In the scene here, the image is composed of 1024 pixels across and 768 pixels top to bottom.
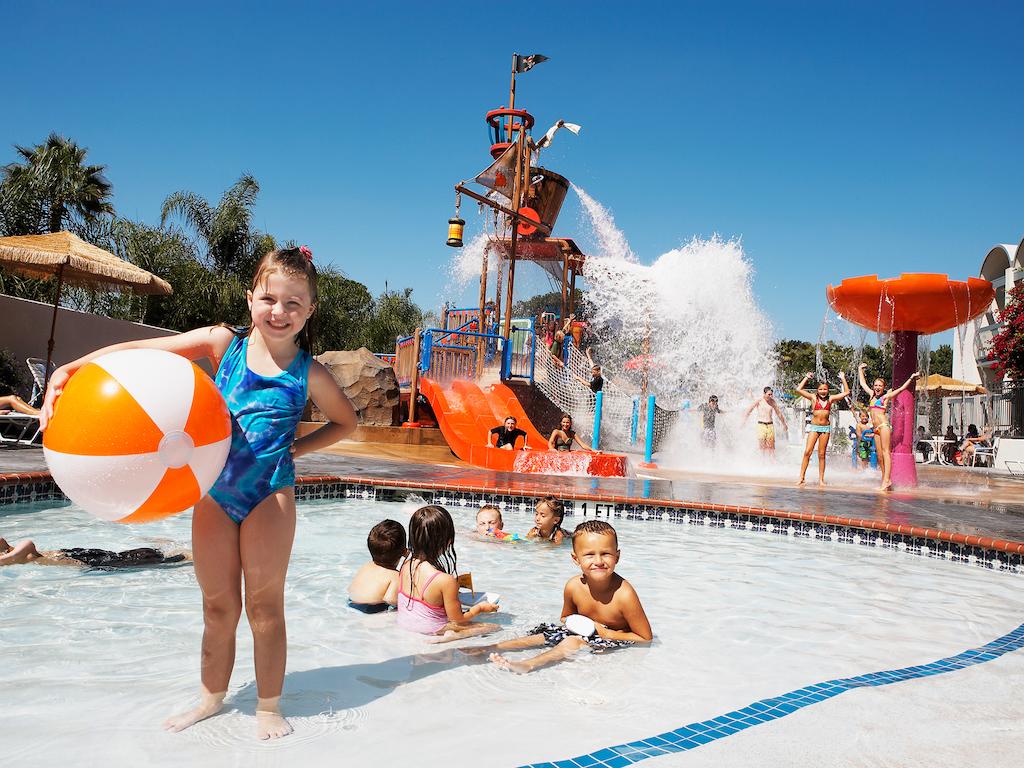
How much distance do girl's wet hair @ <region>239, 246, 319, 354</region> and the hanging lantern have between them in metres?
10.9

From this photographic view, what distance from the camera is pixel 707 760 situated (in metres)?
2.43

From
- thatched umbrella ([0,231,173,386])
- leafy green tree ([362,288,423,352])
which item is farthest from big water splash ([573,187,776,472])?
leafy green tree ([362,288,423,352])

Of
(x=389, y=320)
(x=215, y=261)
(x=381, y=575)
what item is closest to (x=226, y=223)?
(x=215, y=261)

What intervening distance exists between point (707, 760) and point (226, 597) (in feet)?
5.03

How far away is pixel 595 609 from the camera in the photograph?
388 centimetres

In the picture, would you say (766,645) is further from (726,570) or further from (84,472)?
(84,472)

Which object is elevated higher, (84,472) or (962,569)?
(84,472)

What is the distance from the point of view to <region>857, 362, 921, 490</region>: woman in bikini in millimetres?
10930

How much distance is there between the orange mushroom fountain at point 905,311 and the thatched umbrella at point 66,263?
10.4 m

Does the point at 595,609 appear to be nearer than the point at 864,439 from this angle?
Yes

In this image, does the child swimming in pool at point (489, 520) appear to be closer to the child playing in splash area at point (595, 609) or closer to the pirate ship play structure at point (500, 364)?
the child playing in splash area at point (595, 609)

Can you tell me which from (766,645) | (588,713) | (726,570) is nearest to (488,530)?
(726,570)

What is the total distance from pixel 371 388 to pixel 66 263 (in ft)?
19.3

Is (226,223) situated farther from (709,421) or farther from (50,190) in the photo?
(709,421)
